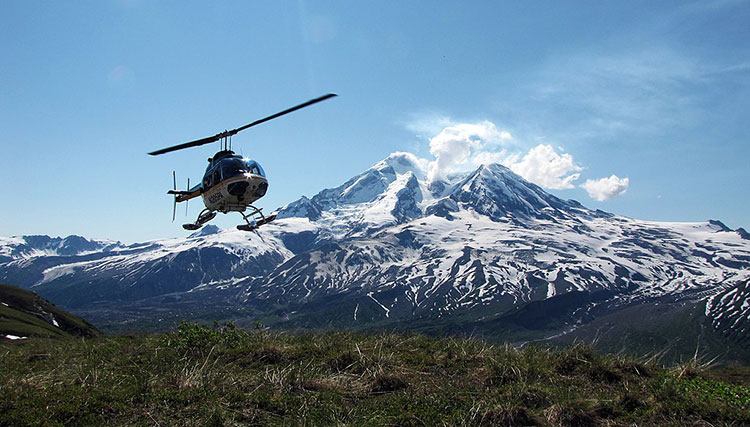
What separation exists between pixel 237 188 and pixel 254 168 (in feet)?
5.40

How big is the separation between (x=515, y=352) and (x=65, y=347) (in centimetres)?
1558

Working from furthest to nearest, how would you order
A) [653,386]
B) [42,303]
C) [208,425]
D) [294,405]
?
[42,303]
[653,386]
[294,405]
[208,425]

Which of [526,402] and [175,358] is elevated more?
[175,358]

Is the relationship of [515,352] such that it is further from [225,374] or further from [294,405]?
[225,374]

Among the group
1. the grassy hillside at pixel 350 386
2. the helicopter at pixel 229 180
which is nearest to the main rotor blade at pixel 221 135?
the helicopter at pixel 229 180

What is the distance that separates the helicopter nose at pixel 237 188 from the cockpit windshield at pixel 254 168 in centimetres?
102

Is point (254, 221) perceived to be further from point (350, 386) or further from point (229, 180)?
point (350, 386)

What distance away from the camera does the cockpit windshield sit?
25797 mm

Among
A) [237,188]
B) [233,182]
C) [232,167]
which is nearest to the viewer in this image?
[233,182]

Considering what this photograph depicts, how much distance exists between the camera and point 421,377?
37.4 ft

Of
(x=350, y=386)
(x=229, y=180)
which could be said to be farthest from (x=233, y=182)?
(x=350, y=386)

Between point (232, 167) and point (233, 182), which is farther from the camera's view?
point (232, 167)

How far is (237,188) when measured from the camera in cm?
2514

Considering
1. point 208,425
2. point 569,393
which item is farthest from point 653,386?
point 208,425
